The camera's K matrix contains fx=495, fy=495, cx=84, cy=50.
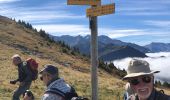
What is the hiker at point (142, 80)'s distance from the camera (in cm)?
518

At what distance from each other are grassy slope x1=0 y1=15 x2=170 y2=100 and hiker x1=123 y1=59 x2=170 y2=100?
1332 cm

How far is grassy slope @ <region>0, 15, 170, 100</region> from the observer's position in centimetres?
2333

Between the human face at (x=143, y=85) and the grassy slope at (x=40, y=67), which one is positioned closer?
the human face at (x=143, y=85)

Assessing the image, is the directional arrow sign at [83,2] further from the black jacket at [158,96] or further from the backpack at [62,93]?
the black jacket at [158,96]

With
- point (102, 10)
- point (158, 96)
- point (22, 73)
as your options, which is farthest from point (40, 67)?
point (158, 96)

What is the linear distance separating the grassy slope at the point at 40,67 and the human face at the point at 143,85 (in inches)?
526

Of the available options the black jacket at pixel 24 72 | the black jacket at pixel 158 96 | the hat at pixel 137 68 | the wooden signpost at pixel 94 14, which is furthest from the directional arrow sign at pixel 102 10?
the black jacket at pixel 158 96

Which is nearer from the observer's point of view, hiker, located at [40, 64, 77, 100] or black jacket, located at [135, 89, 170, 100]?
black jacket, located at [135, 89, 170, 100]

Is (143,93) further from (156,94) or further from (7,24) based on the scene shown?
(7,24)

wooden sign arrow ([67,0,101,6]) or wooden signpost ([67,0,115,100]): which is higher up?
wooden sign arrow ([67,0,101,6])

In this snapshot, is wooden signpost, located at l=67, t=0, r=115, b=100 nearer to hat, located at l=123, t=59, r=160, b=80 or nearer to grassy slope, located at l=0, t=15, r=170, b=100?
hat, located at l=123, t=59, r=160, b=80

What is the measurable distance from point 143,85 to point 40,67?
32545mm

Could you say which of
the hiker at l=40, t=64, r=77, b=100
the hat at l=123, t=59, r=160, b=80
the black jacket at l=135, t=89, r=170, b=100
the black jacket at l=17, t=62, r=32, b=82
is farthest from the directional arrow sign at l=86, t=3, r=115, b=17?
the black jacket at l=135, t=89, r=170, b=100

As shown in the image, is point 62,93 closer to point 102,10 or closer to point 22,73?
point 102,10
